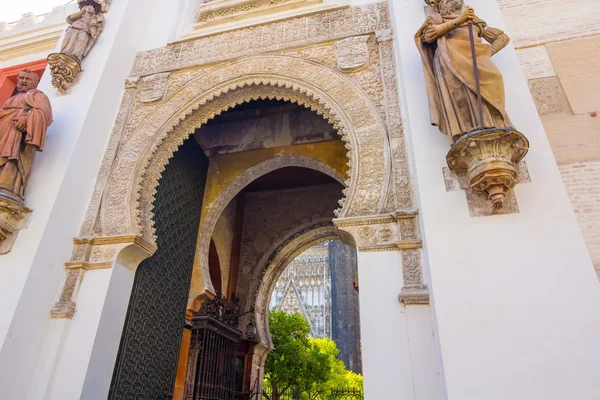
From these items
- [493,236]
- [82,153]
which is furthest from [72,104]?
[493,236]

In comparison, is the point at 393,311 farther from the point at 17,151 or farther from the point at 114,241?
the point at 17,151

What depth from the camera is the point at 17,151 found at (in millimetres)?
3527

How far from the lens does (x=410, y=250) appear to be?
2975mm

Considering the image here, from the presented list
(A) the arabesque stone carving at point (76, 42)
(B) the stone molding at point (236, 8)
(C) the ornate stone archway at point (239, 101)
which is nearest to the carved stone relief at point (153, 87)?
(C) the ornate stone archway at point (239, 101)

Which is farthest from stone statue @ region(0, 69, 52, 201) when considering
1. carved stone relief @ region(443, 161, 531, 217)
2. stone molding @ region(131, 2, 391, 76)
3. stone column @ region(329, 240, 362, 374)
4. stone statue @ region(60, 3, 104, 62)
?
Answer: stone column @ region(329, 240, 362, 374)

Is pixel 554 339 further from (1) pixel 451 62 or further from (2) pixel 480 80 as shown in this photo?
(1) pixel 451 62

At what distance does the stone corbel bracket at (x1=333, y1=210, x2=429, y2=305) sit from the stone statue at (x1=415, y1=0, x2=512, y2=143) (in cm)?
69

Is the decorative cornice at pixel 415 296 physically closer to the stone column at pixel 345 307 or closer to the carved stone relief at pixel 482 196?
the carved stone relief at pixel 482 196

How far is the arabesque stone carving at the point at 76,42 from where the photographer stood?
14.3ft

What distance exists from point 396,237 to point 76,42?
400 centimetres

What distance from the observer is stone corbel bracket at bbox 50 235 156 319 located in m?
3.52

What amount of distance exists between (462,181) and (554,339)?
43.4 inches

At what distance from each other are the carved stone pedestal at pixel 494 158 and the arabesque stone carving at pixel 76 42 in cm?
392

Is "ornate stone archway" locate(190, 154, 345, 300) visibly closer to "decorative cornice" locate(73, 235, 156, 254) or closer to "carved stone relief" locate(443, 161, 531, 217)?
"decorative cornice" locate(73, 235, 156, 254)
